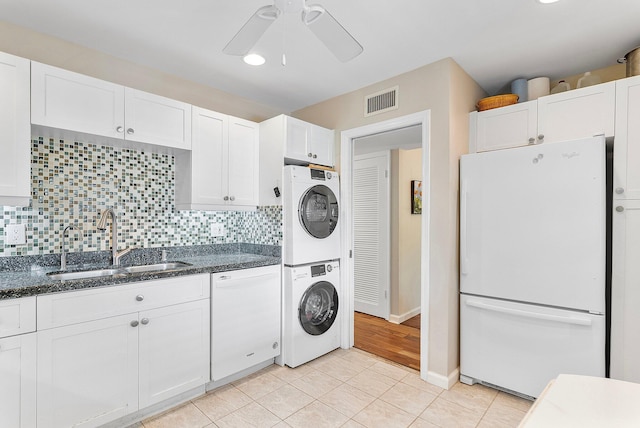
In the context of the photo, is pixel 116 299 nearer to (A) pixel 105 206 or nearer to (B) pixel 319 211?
(A) pixel 105 206

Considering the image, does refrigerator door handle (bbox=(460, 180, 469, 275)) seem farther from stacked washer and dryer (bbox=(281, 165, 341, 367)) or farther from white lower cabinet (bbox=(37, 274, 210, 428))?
white lower cabinet (bbox=(37, 274, 210, 428))

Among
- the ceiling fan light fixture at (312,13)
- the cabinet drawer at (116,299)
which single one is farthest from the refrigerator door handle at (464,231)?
the cabinet drawer at (116,299)

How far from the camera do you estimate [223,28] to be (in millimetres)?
2062

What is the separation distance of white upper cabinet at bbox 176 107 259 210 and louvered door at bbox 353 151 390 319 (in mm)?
1523

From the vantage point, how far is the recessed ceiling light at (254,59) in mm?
2375

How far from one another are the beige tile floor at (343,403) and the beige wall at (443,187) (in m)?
0.27

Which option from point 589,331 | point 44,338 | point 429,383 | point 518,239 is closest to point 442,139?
point 518,239

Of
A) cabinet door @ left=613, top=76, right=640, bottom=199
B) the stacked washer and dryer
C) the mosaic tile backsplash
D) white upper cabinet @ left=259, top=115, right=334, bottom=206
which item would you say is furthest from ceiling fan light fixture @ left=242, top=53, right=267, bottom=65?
cabinet door @ left=613, top=76, right=640, bottom=199

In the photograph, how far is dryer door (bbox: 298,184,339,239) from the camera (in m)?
2.76

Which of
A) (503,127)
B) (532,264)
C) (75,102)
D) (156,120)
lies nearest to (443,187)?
(503,127)

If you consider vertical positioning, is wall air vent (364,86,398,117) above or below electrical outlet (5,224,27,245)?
above

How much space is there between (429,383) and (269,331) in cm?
132

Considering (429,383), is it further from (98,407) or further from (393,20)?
(393,20)

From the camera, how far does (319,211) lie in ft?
9.45
